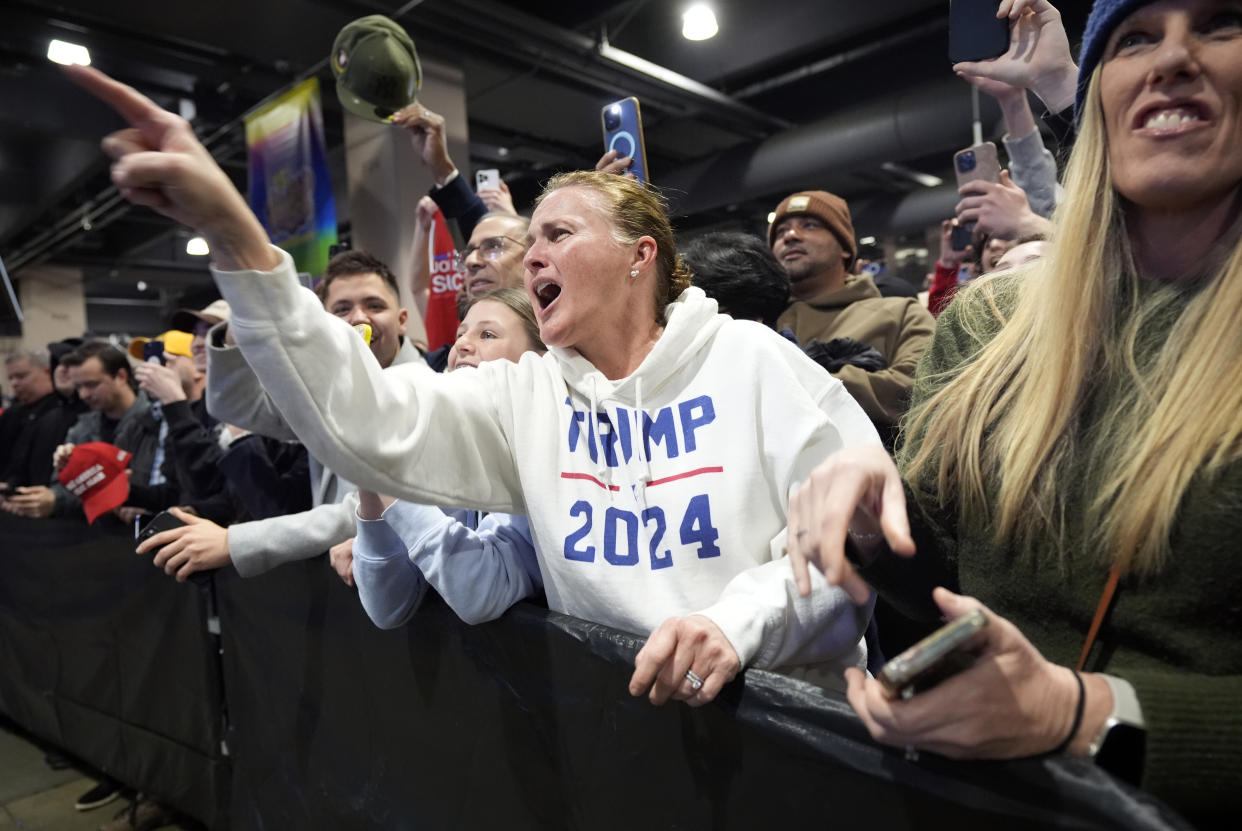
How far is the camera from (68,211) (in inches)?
451

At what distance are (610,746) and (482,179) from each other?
2.59 m

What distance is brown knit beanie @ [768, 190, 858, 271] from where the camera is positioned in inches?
114

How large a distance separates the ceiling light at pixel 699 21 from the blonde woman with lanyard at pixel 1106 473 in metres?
4.99

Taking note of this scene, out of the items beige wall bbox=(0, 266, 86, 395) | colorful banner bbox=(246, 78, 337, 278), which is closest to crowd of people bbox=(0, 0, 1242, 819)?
colorful banner bbox=(246, 78, 337, 278)

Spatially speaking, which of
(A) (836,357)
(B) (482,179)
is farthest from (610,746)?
(B) (482,179)

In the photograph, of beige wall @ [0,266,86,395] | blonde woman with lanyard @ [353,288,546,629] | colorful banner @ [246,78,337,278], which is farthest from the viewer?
beige wall @ [0,266,86,395]

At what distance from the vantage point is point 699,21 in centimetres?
559

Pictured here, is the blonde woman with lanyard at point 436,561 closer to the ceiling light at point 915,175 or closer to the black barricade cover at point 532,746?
the black barricade cover at point 532,746

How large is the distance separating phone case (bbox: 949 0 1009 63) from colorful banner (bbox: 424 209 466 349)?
2.25 m

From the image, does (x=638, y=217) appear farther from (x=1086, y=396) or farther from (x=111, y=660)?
(x=111, y=660)

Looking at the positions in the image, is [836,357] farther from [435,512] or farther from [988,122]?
[988,122]

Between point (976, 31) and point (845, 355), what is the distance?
3.04 feet

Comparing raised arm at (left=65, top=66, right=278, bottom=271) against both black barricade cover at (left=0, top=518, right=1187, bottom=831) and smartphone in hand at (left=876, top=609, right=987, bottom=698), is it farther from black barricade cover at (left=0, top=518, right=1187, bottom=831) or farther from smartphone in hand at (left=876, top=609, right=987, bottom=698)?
smartphone in hand at (left=876, top=609, right=987, bottom=698)

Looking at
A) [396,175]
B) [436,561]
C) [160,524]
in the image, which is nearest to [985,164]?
[436,561]
